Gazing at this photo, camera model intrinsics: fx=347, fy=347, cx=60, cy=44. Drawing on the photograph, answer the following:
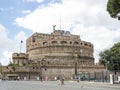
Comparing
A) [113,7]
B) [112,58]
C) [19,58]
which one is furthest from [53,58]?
[113,7]

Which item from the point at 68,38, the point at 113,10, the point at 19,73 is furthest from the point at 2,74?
the point at 113,10

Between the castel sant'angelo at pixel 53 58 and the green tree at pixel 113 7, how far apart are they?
81.0 m

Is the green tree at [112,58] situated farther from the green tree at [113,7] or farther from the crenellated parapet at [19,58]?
the crenellated parapet at [19,58]

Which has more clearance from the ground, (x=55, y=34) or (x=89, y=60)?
(x=55, y=34)

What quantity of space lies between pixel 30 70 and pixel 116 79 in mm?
55718

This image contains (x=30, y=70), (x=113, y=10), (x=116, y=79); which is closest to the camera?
(x=113, y=10)

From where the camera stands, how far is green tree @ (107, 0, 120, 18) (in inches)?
1109

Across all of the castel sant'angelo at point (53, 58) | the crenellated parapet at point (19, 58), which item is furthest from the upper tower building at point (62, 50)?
the crenellated parapet at point (19, 58)

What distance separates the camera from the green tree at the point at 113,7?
28.2 m

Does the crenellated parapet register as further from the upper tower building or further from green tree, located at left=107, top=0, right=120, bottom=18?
green tree, located at left=107, top=0, right=120, bottom=18

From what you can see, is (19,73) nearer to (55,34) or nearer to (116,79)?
(55,34)

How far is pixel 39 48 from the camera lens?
134m

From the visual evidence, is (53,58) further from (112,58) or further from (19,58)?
(112,58)

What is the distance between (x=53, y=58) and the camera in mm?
130125
